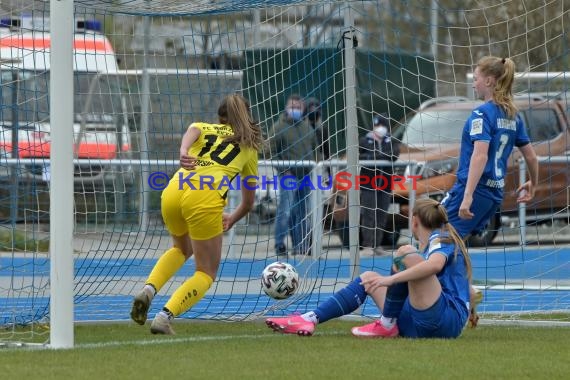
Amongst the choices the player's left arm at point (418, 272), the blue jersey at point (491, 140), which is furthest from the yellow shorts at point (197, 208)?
the blue jersey at point (491, 140)

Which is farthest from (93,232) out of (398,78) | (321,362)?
(321,362)

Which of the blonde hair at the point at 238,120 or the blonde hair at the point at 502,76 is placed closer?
the blonde hair at the point at 502,76

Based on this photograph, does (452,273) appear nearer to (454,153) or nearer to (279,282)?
(279,282)

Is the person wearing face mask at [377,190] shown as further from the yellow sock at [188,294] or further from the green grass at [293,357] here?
the green grass at [293,357]

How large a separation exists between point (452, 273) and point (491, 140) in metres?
0.98

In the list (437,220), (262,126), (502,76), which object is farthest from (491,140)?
(262,126)

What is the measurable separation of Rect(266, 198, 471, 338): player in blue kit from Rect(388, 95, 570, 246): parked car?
6019 mm

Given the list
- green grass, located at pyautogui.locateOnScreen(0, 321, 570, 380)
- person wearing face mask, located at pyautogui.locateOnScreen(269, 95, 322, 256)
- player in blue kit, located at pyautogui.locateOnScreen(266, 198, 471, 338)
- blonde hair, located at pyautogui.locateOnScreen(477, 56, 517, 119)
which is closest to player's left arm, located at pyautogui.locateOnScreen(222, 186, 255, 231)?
green grass, located at pyautogui.locateOnScreen(0, 321, 570, 380)

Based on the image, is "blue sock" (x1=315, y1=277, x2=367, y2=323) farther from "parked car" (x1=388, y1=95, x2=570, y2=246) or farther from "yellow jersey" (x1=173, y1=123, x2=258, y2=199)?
"parked car" (x1=388, y1=95, x2=570, y2=246)

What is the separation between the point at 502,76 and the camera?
→ 762cm

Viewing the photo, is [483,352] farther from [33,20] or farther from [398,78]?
[398,78]

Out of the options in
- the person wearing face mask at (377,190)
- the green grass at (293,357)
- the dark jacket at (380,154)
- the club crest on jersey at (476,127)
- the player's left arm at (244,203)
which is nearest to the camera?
the green grass at (293,357)

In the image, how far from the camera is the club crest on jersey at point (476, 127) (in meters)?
7.48

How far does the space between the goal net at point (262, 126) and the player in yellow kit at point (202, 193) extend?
86 centimetres
